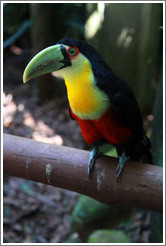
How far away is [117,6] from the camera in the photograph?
3123 millimetres

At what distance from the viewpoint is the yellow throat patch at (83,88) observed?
1378mm

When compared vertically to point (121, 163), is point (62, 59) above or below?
above

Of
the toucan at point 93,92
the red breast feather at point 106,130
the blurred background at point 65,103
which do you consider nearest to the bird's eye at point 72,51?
the toucan at point 93,92

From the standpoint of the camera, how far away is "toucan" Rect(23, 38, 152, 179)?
1326 mm

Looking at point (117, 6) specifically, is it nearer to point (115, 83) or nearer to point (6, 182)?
point (115, 83)

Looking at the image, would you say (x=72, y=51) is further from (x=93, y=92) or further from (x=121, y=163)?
(x=121, y=163)

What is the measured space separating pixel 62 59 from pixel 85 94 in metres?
0.19

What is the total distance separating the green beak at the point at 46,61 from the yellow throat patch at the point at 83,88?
56mm

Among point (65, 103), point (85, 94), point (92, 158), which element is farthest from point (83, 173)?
point (65, 103)

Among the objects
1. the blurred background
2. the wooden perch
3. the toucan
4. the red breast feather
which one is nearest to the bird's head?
the toucan

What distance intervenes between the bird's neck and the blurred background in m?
0.90

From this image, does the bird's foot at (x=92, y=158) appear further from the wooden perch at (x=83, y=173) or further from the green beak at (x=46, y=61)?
the green beak at (x=46, y=61)

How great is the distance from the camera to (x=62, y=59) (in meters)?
1.33

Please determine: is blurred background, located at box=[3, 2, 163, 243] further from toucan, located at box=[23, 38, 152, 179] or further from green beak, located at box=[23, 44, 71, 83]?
green beak, located at box=[23, 44, 71, 83]
